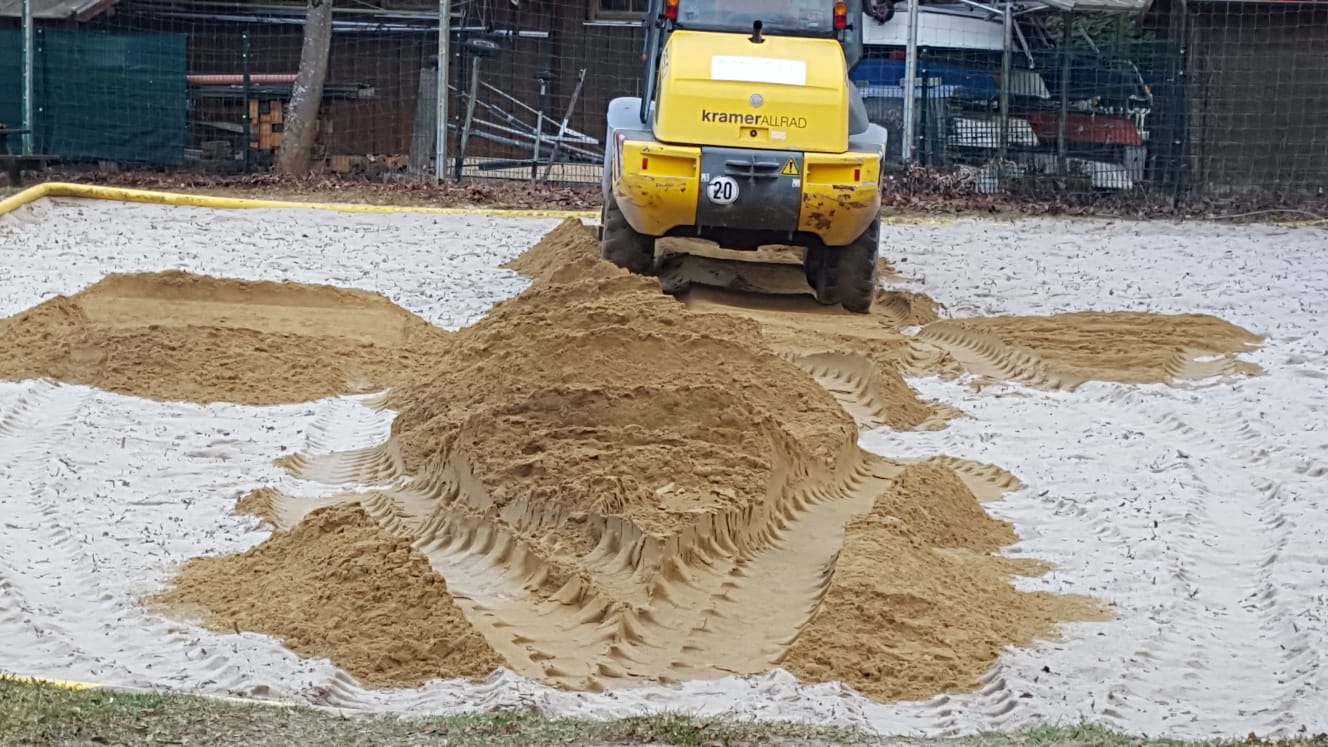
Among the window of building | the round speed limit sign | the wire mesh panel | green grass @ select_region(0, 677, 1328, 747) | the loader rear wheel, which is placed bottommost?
green grass @ select_region(0, 677, 1328, 747)

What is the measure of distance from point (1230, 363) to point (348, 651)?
7.01 m

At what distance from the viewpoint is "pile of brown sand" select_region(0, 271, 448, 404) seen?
10.2 meters

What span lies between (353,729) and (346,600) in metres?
1.56

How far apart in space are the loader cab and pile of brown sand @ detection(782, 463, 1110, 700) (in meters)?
5.61

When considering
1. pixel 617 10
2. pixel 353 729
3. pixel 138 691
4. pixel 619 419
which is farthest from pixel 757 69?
pixel 617 10

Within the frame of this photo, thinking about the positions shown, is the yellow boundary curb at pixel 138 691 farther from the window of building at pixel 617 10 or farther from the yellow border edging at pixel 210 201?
the window of building at pixel 617 10

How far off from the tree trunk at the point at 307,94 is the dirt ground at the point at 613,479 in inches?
323

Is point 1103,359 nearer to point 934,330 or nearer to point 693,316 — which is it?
point 934,330

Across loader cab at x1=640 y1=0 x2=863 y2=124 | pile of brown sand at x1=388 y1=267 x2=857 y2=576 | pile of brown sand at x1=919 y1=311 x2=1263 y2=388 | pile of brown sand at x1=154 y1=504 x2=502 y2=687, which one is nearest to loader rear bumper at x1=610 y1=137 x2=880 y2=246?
loader cab at x1=640 y1=0 x2=863 y2=124

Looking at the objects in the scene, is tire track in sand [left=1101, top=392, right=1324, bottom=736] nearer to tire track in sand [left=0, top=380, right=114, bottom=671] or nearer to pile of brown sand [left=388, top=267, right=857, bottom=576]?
pile of brown sand [left=388, top=267, right=857, bottom=576]

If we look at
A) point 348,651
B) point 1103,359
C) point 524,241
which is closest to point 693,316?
point 1103,359

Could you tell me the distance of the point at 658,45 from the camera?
1287 centimetres

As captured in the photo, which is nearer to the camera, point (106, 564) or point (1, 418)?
point (106, 564)

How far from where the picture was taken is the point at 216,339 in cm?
1084
